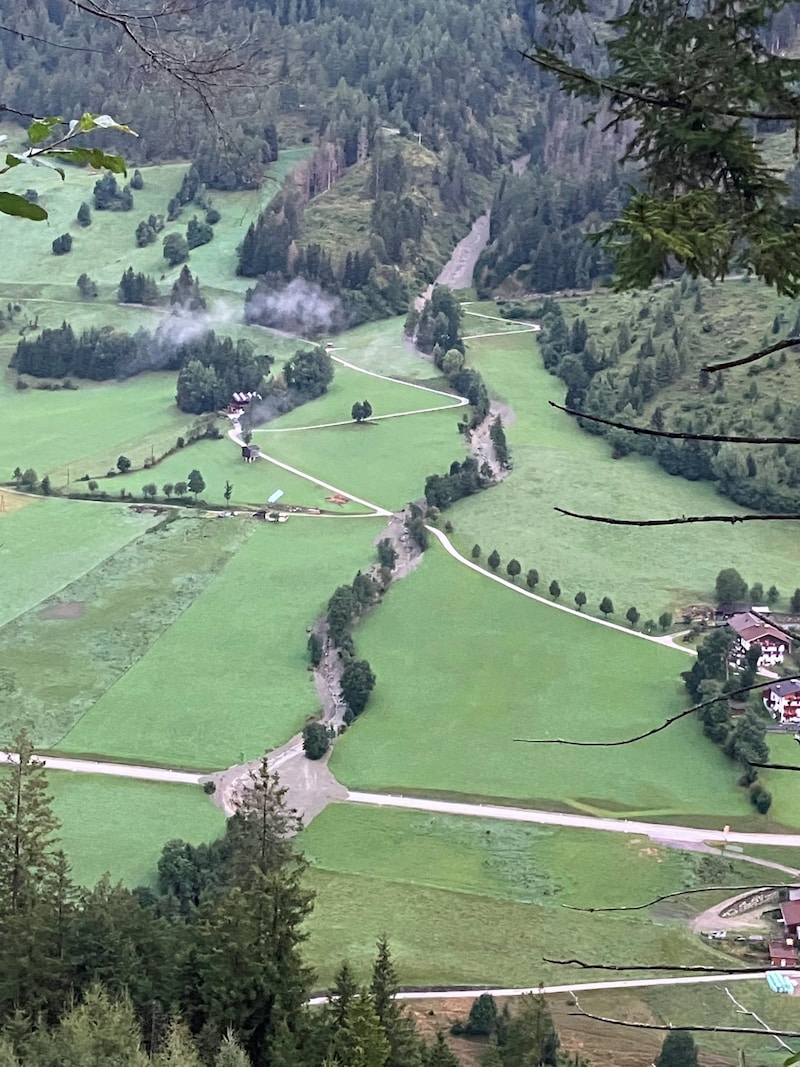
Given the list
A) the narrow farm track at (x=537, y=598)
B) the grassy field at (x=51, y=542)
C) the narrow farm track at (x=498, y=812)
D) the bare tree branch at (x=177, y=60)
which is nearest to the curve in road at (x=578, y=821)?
the narrow farm track at (x=498, y=812)

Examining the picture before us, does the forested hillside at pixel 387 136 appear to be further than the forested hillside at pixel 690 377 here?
Yes

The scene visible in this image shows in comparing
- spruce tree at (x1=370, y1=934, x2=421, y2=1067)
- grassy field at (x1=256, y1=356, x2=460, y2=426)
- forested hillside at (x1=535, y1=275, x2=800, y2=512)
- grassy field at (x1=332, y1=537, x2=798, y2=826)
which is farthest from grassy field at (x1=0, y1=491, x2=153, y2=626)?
spruce tree at (x1=370, y1=934, x2=421, y2=1067)

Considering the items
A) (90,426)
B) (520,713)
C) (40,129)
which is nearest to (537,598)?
(520,713)

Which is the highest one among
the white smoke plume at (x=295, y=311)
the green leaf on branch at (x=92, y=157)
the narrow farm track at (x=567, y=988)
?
the green leaf on branch at (x=92, y=157)

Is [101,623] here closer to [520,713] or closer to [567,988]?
[520,713]

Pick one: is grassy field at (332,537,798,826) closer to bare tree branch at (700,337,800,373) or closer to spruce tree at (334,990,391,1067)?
spruce tree at (334,990,391,1067)

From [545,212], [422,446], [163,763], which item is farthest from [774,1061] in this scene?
[545,212]

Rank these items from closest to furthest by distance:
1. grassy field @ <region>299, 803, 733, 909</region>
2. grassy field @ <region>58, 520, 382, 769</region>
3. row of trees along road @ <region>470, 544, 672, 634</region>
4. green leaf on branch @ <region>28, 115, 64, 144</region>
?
green leaf on branch @ <region>28, 115, 64, 144</region> < grassy field @ <region>299, 803, 733, 909</region> < grassy field @ <region>58, 520, 382, 769</region> < row of trees along road @ <region>470, 544, 672, 634</region>

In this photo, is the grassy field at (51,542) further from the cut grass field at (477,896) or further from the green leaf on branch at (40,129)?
the green leaf on branch at (40,129)
